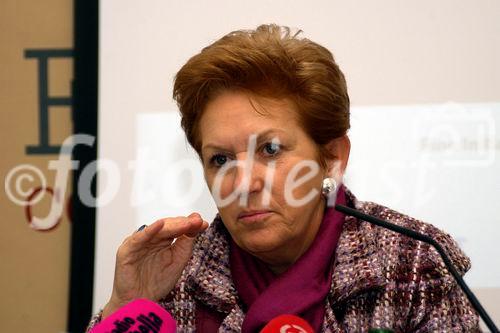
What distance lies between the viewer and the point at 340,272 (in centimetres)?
126

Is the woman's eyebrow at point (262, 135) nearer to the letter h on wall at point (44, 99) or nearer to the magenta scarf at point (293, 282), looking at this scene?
the magenta scarf at point (293, 282)

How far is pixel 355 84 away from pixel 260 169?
754 millimetres

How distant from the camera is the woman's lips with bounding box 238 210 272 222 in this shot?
47.7 inches

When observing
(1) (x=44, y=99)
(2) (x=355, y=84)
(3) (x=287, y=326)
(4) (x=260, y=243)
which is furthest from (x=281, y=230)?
(1) (x=44, y=99)

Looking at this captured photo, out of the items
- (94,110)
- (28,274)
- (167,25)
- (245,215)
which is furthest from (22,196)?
(245,215)

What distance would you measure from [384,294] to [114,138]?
1.06 metres

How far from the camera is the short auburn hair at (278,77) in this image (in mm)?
1251

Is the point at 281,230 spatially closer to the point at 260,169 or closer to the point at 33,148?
the point at 260,169

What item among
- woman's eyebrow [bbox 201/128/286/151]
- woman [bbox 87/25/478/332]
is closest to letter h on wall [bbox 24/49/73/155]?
woman [bbox 87/25/478/332]

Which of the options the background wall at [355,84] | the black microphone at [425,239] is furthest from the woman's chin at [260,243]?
the background wall at [355,84]

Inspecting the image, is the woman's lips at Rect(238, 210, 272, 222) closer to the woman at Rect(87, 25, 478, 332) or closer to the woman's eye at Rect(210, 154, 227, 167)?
the woman at Rect(87, 25, 478, 332)

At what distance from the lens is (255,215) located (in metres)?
1.22

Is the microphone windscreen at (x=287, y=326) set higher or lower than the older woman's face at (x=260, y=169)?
lower

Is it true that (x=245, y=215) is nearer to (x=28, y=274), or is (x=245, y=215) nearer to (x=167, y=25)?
(x=167, y=25)
